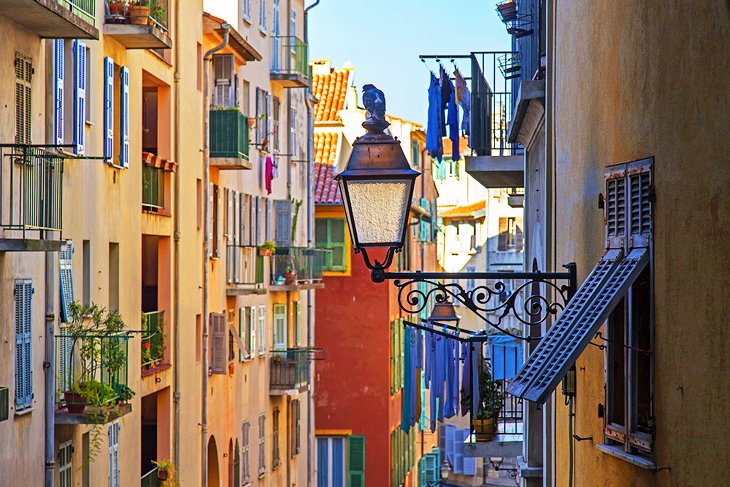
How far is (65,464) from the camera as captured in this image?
1995 cm

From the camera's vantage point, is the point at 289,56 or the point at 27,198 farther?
the point at 289,56

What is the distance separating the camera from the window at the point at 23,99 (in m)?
17.4

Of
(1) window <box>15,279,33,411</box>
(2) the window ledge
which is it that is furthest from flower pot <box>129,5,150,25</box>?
(2) the window ledge

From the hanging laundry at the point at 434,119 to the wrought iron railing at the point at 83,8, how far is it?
16.1ft

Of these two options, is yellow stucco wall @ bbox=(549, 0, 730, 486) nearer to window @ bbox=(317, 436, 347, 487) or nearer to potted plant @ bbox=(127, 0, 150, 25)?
Answer: potted plant @ bbox=(127, 0, 150, 25)

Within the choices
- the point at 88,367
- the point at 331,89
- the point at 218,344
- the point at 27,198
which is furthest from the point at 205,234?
the point at 331,89

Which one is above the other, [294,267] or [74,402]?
[294,267]

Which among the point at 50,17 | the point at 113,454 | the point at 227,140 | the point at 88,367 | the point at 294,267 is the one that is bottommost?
the point at 113,454

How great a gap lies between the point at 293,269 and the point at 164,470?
13351 mm

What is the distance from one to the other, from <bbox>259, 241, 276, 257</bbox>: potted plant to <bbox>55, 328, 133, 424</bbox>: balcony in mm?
13993

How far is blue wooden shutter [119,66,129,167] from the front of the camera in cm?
2295

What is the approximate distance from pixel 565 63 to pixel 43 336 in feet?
31.5

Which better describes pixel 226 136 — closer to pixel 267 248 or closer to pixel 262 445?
pixel 267 248

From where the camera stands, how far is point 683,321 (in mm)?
7020
